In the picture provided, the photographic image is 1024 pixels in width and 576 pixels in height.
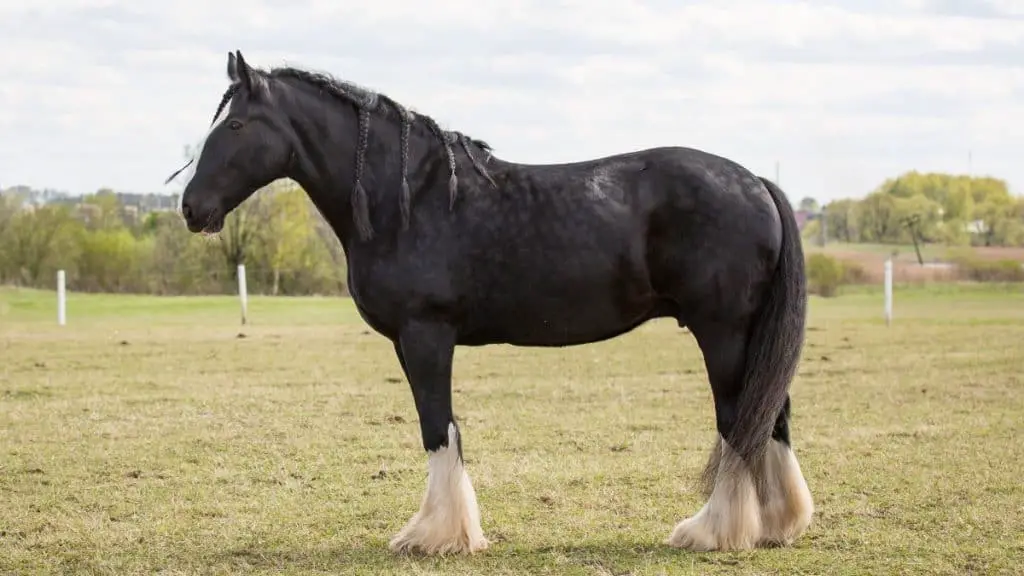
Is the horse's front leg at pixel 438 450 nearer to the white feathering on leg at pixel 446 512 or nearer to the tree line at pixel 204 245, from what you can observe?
the white feathering on leg at pixel 446 512

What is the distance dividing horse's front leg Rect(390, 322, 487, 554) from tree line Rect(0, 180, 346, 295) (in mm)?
32672

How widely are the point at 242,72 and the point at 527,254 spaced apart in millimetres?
1550

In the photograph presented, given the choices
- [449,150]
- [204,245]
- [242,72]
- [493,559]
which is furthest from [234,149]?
[204,245]

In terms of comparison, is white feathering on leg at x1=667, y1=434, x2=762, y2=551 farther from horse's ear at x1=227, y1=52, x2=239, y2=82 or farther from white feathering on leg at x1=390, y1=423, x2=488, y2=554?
horse's ear at x1=227, y1=52, x2=239, y2=82

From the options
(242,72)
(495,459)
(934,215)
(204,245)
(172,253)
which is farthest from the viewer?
(934,215)

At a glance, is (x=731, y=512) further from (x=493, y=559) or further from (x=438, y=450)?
(x=438, y=450)

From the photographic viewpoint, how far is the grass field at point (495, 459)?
5398mm

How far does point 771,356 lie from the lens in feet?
17.0

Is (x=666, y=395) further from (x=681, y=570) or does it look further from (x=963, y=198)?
(x=963, y=198)

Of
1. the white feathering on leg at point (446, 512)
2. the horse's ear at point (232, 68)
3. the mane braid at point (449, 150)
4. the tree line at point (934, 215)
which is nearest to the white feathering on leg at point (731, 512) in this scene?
the white feathering on leg at point (446, 512)

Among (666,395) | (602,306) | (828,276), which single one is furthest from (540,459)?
(828,276)

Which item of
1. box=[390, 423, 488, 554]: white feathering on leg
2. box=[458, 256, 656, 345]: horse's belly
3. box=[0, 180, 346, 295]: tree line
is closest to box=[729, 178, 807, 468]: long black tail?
box=[458, 256, 656, 345]: horse's belly

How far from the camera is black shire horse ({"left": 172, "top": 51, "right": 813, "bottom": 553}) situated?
17.1 feet

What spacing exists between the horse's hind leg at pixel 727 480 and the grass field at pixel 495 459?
12 centimetres
